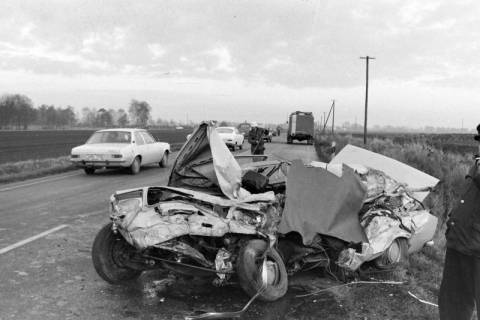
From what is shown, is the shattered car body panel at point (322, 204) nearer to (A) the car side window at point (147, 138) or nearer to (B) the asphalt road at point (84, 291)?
(B) the asphalt road at point (84, 291)

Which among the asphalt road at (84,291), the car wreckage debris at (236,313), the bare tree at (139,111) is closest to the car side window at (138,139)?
the asphalt road at (84,291)

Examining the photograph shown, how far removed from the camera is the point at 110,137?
16.5 meters

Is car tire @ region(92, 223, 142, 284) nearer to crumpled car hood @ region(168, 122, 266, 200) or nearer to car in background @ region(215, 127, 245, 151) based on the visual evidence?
crumpled car hood @ region(168, 122, 266, 200)

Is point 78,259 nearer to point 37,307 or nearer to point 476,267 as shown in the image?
point 37,307

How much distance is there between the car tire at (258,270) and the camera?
425 centimetres

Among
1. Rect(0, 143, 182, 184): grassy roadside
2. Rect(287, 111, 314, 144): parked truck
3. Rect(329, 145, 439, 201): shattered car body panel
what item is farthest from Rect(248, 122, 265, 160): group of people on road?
Rect(287, 111, 314, 144): parked truck

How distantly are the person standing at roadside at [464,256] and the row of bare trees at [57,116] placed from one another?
341 feet

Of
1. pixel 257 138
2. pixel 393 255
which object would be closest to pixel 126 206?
pixel 393 255

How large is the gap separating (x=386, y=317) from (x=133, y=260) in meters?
2.45

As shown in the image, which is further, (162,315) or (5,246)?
(5,246)

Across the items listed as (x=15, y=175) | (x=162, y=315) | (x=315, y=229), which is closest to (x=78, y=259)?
(x=162, y=315)

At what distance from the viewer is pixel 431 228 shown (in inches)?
224

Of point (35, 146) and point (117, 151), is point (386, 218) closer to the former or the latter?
point (117, 151)

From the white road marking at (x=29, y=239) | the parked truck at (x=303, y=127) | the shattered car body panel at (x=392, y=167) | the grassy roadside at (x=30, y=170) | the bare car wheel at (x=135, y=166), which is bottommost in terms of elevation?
the white road marking at (x=29, y=239)
